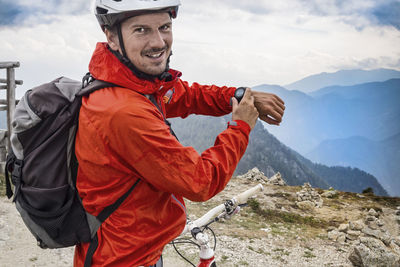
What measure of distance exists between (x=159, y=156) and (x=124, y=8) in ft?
2.82

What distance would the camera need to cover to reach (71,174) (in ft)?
6.36

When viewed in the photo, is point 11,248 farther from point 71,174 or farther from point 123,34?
point 123,34

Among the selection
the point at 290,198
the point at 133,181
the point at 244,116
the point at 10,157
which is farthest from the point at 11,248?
the point at 290,198

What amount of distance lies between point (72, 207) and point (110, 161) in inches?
19.6

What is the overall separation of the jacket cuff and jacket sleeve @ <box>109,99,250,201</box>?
0.90 ft

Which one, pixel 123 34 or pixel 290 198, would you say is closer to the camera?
pixel 123 34

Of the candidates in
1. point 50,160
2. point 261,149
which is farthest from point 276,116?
point 261,149

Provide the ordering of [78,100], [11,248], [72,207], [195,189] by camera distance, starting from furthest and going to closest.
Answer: [11,248] < [72,207] < [78,100] < [195,189]

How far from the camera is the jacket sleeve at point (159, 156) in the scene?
5.32 feet

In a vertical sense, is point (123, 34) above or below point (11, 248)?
above

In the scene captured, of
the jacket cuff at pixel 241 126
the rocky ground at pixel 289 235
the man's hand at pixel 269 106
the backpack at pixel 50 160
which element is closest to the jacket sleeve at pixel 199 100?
the man's hand at pixel 269 106

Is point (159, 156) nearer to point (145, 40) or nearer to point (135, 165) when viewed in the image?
point (135, 165)

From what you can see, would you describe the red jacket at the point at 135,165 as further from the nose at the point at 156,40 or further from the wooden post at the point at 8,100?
the wooden post at the point at 8,100

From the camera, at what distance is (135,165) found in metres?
1.70
